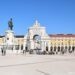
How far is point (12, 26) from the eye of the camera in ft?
239

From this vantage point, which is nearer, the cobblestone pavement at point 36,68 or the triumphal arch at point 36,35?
the cobblestone pavement at point 36,68

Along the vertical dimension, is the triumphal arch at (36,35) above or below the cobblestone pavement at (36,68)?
above

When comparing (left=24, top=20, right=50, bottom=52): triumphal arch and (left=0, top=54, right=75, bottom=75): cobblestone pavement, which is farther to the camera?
(left=24, top=20, right=50, bottom=52): triumphal arch

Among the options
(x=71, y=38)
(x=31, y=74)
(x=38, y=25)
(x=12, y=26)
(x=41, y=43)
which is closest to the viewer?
(x=31, y=74)

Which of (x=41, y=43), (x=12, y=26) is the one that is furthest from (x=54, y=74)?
(x=41, y=43)

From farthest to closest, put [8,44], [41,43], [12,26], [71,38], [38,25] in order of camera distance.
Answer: [71,38]
[38,25]
[41,43]
[12,26]
[8,44]

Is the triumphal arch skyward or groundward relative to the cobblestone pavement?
skyward

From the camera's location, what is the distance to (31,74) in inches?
551

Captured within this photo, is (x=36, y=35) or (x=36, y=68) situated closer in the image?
(x=36, y=68)

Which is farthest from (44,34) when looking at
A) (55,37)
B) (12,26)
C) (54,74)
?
(54,74)

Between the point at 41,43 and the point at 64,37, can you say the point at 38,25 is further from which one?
the point at 64,37

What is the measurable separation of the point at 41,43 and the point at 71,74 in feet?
391

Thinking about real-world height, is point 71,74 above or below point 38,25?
below

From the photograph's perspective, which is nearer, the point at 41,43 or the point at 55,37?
the point at 41,43
